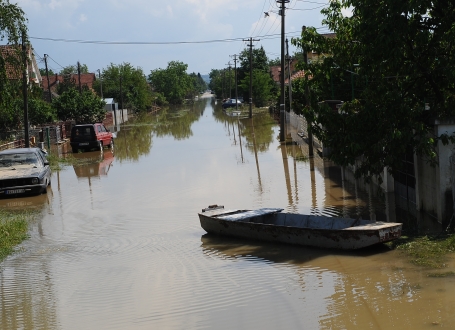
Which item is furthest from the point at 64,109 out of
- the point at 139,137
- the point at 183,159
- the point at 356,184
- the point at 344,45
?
the point at 344,45

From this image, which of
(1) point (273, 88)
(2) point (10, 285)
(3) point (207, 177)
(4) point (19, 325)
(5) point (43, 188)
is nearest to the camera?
(4) point (19, 325)

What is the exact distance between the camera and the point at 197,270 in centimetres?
1255

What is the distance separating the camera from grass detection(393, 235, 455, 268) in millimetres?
11602

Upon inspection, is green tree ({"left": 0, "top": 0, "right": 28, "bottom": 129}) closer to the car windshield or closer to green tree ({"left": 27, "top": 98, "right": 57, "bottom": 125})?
the car windshield

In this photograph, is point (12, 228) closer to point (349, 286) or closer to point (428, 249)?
point (349, 286)

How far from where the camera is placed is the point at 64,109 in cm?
5516

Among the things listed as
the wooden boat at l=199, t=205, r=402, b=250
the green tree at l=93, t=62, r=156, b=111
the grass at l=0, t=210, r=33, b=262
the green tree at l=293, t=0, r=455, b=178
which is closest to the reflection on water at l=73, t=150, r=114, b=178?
the grass at l=0, t=210, r=33, b=262

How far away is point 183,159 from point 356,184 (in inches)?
500

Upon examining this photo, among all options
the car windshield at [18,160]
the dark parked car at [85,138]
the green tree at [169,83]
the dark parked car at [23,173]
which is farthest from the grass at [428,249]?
the green tree at [169,83]

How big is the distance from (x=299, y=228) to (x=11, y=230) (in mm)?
7120

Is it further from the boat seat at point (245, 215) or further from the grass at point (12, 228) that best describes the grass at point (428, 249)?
the grass at point (12, 228)

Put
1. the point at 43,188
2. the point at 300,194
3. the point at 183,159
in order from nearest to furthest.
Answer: the point at 300,194 → the point at 43,188 → the point at 183,159

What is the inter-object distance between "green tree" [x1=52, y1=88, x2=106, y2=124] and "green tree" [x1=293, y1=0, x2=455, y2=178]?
1672 inches

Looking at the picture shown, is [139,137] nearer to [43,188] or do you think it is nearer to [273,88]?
[43,188]
